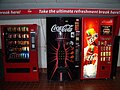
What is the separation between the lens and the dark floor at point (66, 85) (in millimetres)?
3663

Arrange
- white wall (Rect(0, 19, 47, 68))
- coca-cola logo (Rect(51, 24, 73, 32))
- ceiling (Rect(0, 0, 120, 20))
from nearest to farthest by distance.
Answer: ceiling (Rect(0, 0, 120, 20)) → coca-cola logo (Rect(51, 24, 73, 32)) → white wall (Rect(0, 19, 47, 68))

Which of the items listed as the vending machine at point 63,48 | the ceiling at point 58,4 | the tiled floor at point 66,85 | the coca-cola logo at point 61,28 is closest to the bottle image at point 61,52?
the vending machine at point 63,48

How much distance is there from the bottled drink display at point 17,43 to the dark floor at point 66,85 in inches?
28.4

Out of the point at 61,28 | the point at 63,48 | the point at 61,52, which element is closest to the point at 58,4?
the point at 61,28

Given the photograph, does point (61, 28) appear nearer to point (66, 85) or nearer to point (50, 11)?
point (50, 11)

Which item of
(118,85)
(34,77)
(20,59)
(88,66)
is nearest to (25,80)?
(34,77)

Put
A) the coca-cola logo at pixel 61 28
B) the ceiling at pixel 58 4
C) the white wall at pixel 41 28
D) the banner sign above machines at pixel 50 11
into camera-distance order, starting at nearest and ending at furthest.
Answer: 1. the ceiling at pixel 58 4
2. the banner sign above machines at pixel 50 11
3. the coca-cola logo at pixel 61 28
4. the white wall at pixel 41 28

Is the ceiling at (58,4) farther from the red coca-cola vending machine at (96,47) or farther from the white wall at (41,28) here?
the white wall at (41,28)

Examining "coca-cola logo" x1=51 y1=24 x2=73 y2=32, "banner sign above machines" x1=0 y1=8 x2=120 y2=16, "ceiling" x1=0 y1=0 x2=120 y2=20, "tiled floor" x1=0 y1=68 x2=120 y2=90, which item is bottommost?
"tiled floor" x1=0 y1=68 x2=120 y2=90

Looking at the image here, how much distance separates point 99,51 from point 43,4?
6.95 feet

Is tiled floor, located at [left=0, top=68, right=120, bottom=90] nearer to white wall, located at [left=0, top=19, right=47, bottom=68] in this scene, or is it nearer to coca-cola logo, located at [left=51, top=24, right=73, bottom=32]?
white wall, located at [left=0, top=19, right=47, bottom=68]

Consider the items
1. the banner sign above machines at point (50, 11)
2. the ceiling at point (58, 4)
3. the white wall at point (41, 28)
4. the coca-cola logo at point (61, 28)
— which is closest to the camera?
the ceiling at point (58, 4)

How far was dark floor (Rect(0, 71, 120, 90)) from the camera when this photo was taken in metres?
3.66

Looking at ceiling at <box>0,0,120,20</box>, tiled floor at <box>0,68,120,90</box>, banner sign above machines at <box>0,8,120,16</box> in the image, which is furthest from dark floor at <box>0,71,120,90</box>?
ceiling at <box>0,0,120,20</box>
